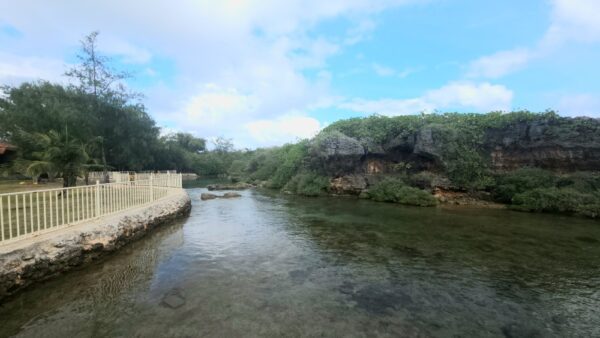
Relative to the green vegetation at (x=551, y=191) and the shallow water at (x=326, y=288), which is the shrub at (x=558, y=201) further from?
the shallow water at (x=326, y=288)

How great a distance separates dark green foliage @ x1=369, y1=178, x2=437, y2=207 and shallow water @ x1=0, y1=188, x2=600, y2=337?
7203 mm

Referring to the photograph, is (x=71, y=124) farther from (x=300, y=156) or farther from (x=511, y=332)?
(x=511, y=332)

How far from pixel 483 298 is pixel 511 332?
1121 millimetres

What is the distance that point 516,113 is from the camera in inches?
723

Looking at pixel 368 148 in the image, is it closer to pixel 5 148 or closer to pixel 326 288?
pixel 326 288

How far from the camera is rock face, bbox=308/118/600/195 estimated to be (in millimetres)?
16250

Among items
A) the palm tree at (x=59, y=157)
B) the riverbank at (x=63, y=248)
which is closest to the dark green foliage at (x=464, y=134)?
the riverbank at (x=63, y=248)

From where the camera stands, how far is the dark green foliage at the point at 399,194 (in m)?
17.6

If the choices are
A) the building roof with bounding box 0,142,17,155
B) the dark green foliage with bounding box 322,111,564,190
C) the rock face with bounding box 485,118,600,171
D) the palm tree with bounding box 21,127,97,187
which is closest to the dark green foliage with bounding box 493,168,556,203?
the dark green foliage with bounding box 322,111,564,190

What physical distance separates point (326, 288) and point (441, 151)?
53.9 feet

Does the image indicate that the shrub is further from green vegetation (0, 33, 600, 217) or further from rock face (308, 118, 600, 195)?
rock face (308, 118, 600, 195)

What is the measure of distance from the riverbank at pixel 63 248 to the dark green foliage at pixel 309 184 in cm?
1460

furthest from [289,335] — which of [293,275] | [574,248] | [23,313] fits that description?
[574,248]

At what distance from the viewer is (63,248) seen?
5.78 metres
